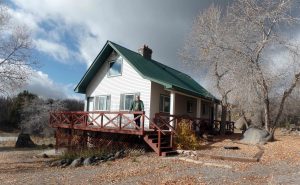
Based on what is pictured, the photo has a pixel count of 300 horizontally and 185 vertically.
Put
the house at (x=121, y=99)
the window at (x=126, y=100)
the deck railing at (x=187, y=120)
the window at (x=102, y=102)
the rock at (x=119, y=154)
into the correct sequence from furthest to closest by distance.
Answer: the window at (x=102, y=102), the window at (x=126, y=100), the house at (x=121, y=99), the deck railing at (x=187, y=120), the rock at (x=119, y=154)

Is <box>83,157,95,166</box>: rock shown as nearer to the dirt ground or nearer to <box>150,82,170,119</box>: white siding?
the dirt ground

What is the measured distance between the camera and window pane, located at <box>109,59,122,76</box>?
23.5m

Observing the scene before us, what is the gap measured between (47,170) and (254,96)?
15.1 meters

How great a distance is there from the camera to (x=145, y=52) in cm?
2609

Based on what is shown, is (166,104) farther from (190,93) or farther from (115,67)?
(115,67)

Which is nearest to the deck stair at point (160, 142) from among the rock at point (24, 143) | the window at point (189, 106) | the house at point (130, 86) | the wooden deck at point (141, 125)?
the wooden deck at point (141, 125)

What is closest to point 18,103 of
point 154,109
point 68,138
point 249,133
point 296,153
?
point 68,138

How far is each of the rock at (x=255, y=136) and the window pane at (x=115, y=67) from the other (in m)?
9.59

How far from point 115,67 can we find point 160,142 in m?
8.76

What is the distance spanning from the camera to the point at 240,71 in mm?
21875

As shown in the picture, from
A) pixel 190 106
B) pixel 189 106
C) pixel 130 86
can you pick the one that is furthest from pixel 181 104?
pixel 130 86

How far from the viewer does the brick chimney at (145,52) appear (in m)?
25.9

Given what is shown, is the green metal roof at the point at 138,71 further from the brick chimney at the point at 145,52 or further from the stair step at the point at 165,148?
the stair step at the point at 165,148

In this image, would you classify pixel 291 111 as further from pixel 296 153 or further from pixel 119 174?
pixel 119 174
